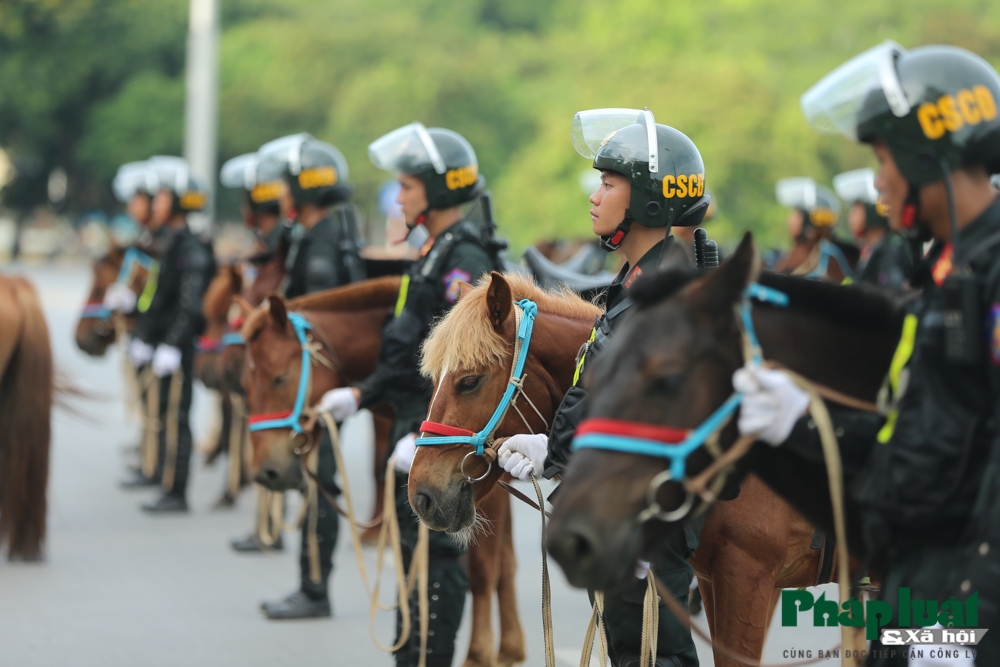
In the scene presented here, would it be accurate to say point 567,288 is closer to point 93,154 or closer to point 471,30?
point 93,154

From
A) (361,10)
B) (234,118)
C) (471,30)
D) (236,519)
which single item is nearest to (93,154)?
(234,118)

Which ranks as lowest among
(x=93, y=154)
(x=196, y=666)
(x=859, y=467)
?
(x=196, y=666)

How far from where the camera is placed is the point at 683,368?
2.61 m

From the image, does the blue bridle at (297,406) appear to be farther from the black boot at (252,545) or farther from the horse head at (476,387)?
the black boot at (252,545)

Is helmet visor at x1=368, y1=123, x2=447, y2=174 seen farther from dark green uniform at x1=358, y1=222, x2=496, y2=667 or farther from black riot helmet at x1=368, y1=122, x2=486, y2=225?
dark green uniform at x1=358, y1=222, x2=496, y2=667

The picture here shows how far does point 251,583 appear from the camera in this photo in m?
8.23

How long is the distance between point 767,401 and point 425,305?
3143 millimetres

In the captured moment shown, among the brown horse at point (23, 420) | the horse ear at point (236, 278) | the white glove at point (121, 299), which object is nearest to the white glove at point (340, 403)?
the brown horse at point (23, 420)

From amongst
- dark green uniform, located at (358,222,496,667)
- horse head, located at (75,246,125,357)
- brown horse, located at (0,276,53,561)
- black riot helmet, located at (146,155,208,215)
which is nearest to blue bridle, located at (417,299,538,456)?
dark green uniform, located at (358,222,496,667)

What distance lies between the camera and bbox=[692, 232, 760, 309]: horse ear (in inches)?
103

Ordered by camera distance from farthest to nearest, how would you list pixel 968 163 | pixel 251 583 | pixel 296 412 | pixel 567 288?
pixel 251 583 → pixel 296 412 → pixel 567 288 → pixel 968 163

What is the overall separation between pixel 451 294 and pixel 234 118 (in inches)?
1900

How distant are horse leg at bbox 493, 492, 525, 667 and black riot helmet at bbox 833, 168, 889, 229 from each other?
15.7 feet

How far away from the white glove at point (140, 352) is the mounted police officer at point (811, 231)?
5862mm
